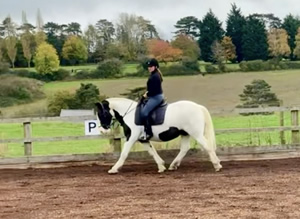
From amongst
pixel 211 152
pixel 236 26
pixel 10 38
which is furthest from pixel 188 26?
pixel 211 152

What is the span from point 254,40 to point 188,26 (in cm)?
1006

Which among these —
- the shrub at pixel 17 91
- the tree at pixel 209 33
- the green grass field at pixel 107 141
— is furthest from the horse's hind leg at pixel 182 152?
the tree at pixel 209 33

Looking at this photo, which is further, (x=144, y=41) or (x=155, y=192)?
(x=144, y=41)

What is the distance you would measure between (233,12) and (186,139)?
46.4m

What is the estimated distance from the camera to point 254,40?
1763 inches

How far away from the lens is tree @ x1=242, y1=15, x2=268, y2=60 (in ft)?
139

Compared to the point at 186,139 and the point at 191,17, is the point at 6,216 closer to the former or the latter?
the point at 186,139

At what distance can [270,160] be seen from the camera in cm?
→ 1111

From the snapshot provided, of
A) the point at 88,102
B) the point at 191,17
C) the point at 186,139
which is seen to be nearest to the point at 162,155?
the point at 186,139

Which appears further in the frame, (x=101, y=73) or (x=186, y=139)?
(x=101, y=73)

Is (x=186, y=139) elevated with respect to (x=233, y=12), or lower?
lower

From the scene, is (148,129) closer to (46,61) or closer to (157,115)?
(157,115)

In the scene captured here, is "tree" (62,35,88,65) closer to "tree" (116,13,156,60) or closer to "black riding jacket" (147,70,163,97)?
"tree" (116,13,156,60)

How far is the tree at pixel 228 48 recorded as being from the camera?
4027 centimetres
